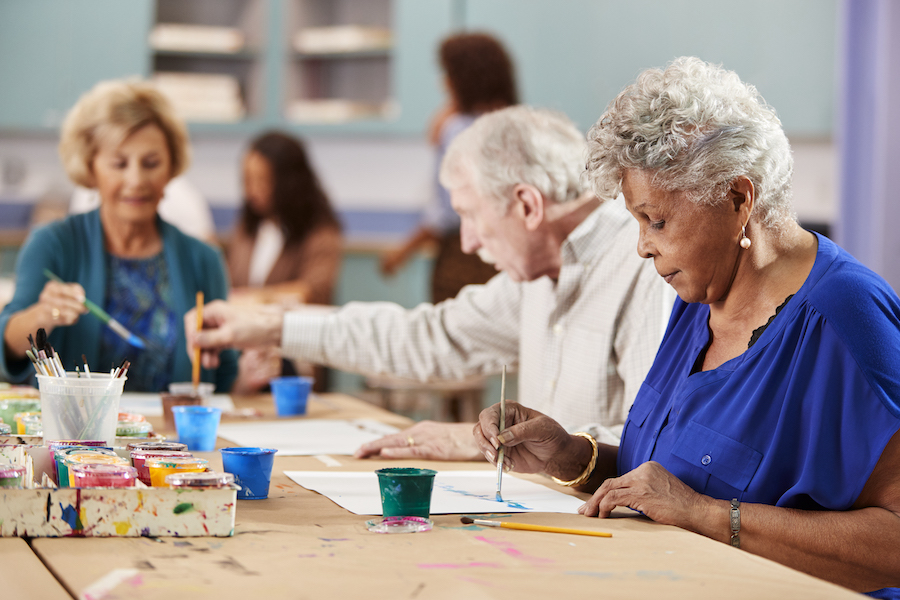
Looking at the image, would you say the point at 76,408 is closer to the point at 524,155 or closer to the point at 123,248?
the point at 524,155

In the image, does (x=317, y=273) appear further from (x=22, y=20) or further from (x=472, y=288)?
(x=22, y=20)

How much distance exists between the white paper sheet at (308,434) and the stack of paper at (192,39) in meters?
3.69

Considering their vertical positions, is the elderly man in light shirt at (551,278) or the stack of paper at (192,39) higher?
the stack of paper at (192,39)

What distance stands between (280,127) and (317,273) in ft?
4.68

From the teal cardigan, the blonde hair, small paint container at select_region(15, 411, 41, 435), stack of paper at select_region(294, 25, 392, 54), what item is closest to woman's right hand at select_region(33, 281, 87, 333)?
the teal cardigan

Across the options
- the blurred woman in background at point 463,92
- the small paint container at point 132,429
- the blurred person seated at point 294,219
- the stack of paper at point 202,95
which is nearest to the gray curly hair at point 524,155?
the small paint container at point 132,429

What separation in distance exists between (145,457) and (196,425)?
441 mm

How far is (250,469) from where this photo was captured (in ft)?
3.70

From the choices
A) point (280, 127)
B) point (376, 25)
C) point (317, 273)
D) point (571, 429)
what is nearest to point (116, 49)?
point (280, 127)

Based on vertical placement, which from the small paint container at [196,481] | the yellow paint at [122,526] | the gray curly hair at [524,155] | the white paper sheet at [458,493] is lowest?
the white paper sheet at [458,493]

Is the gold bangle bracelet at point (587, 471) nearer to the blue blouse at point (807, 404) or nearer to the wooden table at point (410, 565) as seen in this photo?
the blue blouse at point (807, 404)

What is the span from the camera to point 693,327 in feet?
4.58

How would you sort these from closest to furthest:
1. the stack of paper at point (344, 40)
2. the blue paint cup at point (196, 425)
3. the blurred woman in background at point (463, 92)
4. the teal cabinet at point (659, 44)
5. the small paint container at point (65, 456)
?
the small paint container at point (65, 456) → the blue paint cup at point (196, 425) → the blurred woman in background at point (463, 92) → the teal cabinet at point (659, 44) → the stack of paper at point (344, 40)

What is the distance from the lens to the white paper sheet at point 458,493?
1.14 meters
